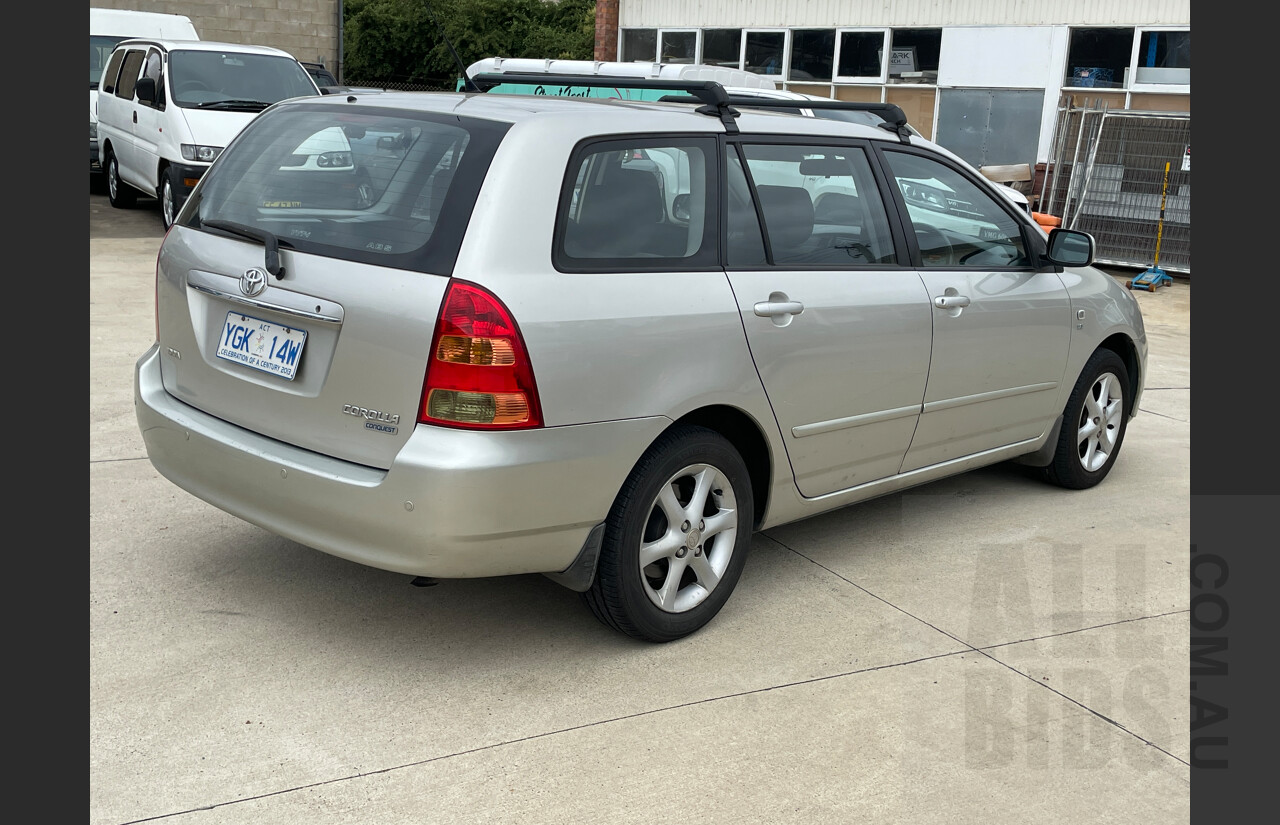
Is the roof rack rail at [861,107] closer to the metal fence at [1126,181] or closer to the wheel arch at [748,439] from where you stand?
the wheel arch at [748,439]

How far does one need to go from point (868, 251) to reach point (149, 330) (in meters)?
5.48

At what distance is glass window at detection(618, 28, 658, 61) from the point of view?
19672 mm

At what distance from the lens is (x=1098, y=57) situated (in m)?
14.6

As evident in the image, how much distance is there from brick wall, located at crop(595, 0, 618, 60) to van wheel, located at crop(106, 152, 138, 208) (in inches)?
328

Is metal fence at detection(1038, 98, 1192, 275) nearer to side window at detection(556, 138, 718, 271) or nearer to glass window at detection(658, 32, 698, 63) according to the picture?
glass window at detection(658, 32, 698, 63)

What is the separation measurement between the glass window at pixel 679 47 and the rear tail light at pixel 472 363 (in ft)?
55.1

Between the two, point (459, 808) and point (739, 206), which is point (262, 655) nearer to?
point (459, 808)

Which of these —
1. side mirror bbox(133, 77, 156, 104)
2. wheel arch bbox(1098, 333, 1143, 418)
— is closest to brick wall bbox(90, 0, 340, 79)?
side mirror bbox(133, 77, 156, 104)

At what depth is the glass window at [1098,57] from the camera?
1445 cm


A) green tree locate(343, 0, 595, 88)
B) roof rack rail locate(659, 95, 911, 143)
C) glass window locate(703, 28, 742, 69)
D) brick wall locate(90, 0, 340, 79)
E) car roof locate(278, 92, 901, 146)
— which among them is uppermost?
green tree locate(343, 0, 595, 88)

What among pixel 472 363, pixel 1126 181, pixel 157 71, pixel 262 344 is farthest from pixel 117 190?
pixel 472 363

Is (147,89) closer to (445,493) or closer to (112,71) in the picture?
(112,71)

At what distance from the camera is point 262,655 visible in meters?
3.59
